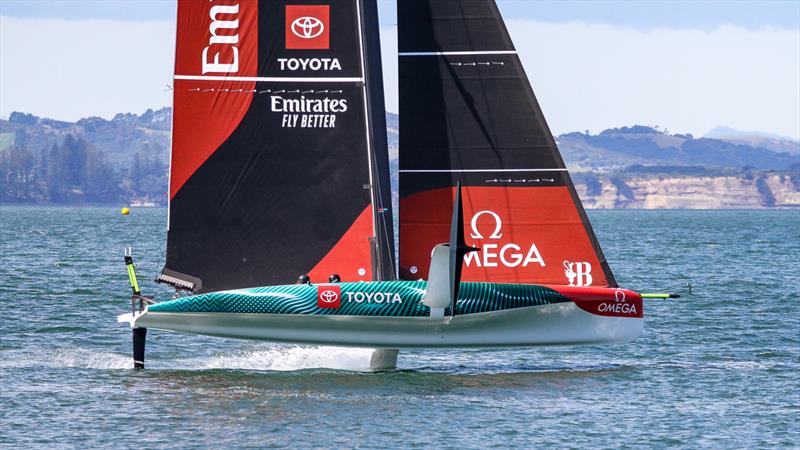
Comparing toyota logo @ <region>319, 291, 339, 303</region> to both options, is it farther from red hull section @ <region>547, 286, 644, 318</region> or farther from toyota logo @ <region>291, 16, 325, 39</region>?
toyota logo @ <region>291, 16, 325, 39</region>

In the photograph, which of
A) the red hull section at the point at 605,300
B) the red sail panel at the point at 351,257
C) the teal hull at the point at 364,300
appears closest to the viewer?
the teal hull at the point at 364,300

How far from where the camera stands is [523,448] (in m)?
19.5

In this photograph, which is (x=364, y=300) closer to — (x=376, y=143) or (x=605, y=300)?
(x=376, y=143)

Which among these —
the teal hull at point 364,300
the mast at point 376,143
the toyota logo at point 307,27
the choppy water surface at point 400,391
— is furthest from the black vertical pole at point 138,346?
the toyota logo at point 307,27

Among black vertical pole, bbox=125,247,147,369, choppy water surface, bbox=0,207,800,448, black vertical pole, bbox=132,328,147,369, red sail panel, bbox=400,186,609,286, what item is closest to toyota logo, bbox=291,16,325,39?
red sail panel, bbox=400,186,609,286

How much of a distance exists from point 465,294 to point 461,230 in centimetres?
137

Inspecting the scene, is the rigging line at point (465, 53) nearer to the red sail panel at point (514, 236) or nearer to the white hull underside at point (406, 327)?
the red sail panel at point (514, 236)

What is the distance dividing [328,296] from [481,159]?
3.48 metres

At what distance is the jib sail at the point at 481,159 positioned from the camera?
2356 centimetres

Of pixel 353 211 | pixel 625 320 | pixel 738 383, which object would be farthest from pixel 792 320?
pixel 353 211

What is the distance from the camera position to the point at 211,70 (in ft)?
76.6

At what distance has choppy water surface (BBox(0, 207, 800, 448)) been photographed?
20156mm

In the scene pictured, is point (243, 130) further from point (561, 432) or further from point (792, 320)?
point (792, 320)

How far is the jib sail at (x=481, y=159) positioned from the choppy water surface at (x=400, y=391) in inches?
84.3
